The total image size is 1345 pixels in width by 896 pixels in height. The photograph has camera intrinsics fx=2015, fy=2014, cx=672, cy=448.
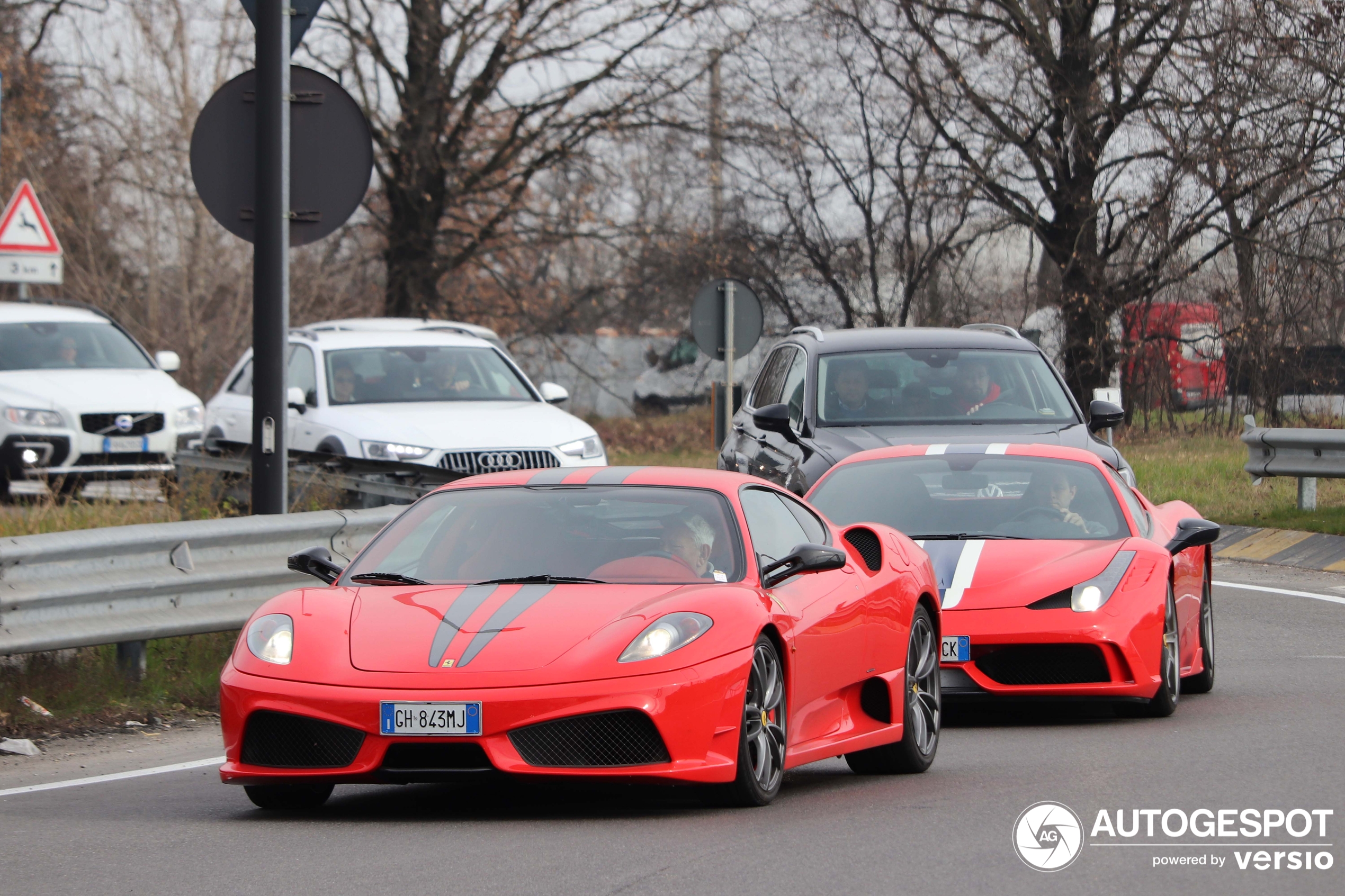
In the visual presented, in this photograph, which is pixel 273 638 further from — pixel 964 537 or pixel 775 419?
pixel 775 419

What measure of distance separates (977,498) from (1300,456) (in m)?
9.19

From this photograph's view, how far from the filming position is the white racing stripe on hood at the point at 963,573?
30.1 ft

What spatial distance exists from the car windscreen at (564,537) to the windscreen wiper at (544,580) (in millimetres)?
20

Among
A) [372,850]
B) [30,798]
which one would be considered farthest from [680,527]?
[30,798]

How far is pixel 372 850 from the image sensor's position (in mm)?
5879

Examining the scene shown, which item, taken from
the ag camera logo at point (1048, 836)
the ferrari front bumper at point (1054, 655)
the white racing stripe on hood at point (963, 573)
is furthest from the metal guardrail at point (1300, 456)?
the ag camera logo at point (1048, 836)

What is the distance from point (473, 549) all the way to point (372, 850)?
1668 millimetres

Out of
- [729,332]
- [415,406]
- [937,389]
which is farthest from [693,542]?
[729,332]

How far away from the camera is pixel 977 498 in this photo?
10.3 meters

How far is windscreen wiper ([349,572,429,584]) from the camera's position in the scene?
7129mm

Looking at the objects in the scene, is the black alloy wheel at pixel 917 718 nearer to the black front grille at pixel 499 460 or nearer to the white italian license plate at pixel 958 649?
the white italian license plate at pixel 958 649

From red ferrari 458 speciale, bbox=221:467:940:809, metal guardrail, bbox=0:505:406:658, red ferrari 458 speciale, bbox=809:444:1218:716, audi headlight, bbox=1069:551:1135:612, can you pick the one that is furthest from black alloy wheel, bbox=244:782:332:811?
audi headlight, bbox=1069:551:1135:612

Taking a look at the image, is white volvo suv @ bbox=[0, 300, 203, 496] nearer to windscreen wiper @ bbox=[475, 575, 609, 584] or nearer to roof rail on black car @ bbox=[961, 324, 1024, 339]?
roof rail on black car @ bbox=[961, 324, 1024, 339]

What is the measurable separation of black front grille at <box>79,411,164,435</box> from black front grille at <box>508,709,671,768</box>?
40.8ft
